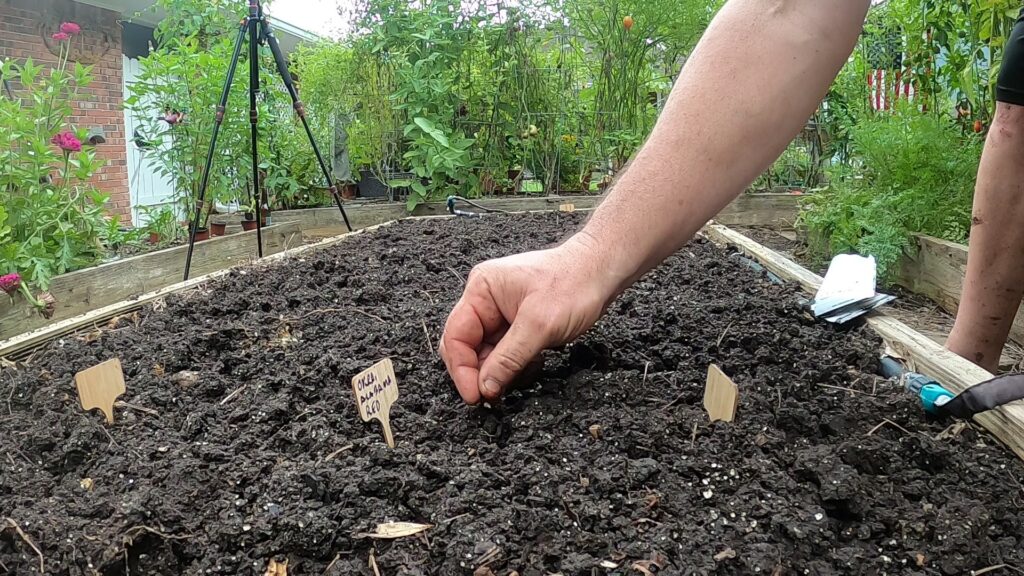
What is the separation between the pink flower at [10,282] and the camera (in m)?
2.39

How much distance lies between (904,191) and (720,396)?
2.81 meters

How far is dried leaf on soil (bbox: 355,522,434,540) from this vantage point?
832 millimetres

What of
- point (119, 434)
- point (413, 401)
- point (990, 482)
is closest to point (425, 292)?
point (413, 401)

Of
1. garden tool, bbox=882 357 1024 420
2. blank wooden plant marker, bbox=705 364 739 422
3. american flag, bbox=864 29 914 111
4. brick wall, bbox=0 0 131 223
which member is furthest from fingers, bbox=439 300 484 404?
brick wall, bbox=0 0 131 223

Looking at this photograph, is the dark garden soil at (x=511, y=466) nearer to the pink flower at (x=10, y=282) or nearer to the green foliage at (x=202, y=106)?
the pink flower at (x=10, y=282)

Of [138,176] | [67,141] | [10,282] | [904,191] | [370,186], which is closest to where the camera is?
[10,282]

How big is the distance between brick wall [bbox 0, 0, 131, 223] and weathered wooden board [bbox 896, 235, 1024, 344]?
6.57 m

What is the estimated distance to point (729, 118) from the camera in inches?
38.3

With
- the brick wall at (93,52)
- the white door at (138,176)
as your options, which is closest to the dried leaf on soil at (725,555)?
the brick wall at (93,52)

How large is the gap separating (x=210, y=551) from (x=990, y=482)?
3.54ft

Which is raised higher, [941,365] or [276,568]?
[941,365]

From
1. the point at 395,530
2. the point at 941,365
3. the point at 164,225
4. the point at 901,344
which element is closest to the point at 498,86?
the point at 164,225

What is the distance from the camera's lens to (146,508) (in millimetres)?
873

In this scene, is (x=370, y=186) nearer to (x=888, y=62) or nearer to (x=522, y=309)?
(x=888, y=62)
